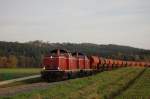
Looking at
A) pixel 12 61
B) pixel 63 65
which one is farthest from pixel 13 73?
pixel 12 61

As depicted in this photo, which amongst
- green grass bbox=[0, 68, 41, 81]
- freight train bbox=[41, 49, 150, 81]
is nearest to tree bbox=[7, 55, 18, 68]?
green grass bbox=[0, 68, 41, 81]

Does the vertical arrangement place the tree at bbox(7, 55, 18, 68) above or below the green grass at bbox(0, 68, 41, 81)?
above

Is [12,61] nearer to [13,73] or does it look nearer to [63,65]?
[13,73]

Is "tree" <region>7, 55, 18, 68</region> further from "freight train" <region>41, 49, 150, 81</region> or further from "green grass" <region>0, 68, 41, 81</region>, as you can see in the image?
"freight train" <region>41, 49, 150, 81</region>

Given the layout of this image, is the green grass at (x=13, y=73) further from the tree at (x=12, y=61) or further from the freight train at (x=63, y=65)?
the tree at (x=12, y=61)

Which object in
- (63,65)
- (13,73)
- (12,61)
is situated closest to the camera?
(63,65)

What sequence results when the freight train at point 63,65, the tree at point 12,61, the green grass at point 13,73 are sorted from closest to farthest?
the freight train at point 63,65 < the green grass at point 13,73 < the tree at point 12,61

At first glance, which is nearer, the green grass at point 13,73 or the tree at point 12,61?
the green grass at point 13,73

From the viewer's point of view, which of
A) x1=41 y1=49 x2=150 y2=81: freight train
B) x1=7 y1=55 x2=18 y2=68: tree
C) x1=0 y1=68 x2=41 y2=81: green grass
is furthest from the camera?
x1=7 y1=55 x2=18 y2=68: tree

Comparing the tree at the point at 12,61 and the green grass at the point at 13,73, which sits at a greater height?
the tree at the point at 12,61

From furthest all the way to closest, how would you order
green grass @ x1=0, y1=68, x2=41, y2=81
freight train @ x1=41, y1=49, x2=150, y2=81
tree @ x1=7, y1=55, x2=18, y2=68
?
1. tree @ x1=7, y1=55, x2=18, y2=68
2. green grass @ x1=0, y1=68, x2=41, y2=81
3. freight train @ x1=41, y1=49, x2=150, y2=81

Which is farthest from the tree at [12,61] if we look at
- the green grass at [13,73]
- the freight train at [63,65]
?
the freight train at [63,65]

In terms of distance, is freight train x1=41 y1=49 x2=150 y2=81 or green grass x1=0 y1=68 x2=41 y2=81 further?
green grass x1=0 y1=68 x2=41 y2=81

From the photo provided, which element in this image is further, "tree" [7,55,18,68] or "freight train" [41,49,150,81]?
"tree" [7,55,18,68]
